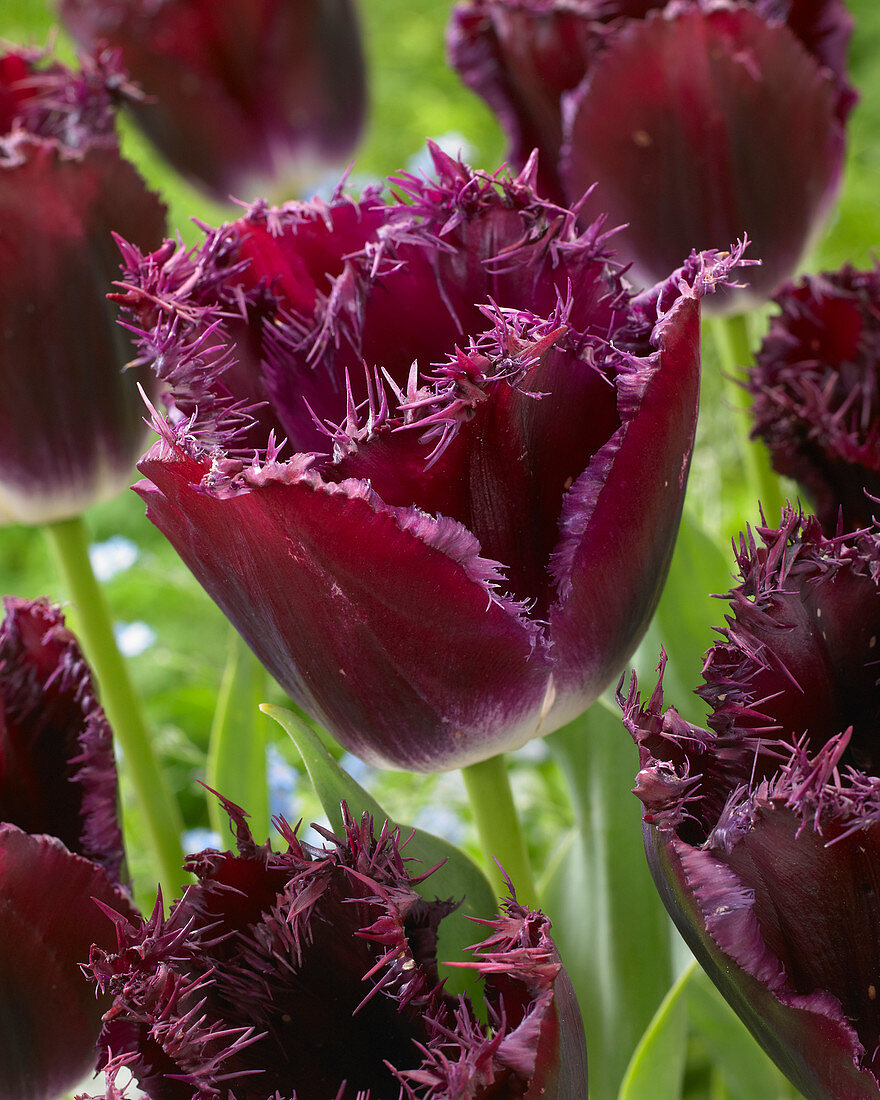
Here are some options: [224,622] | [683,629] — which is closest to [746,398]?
[683,629]

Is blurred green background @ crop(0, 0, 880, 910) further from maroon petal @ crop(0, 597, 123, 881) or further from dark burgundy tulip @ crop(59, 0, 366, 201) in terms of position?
maroon petal @ crop(0, 597, 123, 881)

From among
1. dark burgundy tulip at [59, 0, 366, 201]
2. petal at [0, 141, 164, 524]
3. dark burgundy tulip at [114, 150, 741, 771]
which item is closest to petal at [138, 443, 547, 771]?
dark burgundy tulip at [114, 150, 741, 771]

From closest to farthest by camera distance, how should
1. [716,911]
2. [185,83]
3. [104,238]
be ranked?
[716,911] → [104,238] → [185,83]

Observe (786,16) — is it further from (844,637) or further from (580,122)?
(844,637)

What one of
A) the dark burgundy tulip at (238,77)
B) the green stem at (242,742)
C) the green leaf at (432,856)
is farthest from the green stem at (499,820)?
the dark burgundy tulip at (238,77)

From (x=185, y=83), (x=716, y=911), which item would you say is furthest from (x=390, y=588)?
(x=185, y=83)

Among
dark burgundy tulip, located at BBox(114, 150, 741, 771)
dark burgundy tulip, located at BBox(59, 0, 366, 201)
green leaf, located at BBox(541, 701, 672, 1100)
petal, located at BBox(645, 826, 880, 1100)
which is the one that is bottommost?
green leaf, located at BBox(541, 701, 672, 1100)

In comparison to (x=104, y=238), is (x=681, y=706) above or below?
below
